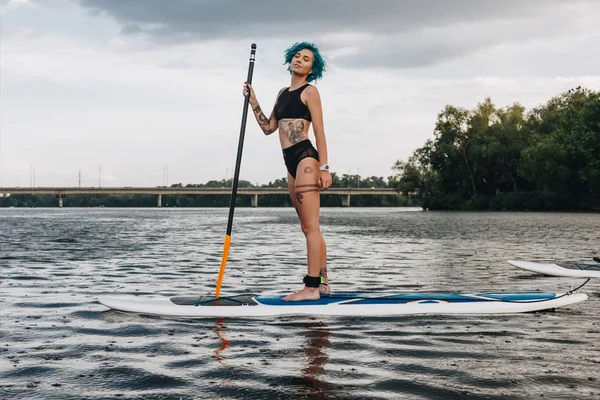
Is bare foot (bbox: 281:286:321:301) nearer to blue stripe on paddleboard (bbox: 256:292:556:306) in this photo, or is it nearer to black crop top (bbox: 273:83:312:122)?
blue stripe on paddleboard (bbox: 256:292:556:306)

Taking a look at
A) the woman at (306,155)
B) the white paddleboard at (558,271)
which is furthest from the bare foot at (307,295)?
the white paddleboard at (558,271)

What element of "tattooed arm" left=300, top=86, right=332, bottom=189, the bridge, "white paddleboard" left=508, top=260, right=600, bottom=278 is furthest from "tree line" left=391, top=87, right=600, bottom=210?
"tattooed arm" left=300, top=86, right=332, bottom=189

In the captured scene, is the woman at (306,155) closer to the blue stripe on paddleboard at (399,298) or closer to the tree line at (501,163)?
the blue stripe on paddleboard at (399,298)

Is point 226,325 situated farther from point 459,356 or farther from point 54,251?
point 54,251

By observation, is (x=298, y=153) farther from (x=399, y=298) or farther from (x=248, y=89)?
Answer: (x=399, y=298)

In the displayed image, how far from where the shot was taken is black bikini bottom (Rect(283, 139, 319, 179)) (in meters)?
8.19

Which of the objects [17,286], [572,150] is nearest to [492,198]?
[572,150]

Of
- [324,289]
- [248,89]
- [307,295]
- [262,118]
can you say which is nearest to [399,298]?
[324,289]

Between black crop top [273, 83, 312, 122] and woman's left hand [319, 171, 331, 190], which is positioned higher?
black crop top [273, 83, 312, 122]

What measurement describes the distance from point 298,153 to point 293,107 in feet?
1.81

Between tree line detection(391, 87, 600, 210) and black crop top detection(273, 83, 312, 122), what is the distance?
3261 inches

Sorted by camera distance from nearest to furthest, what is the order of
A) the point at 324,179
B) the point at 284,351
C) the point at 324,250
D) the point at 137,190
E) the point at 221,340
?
the point at 284,351, the point at 221,340, the point at 324,179, the point at 324,250, the point at 137,190

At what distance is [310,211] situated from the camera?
8.18m

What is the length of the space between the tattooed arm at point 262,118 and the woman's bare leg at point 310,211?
2.65 feet
